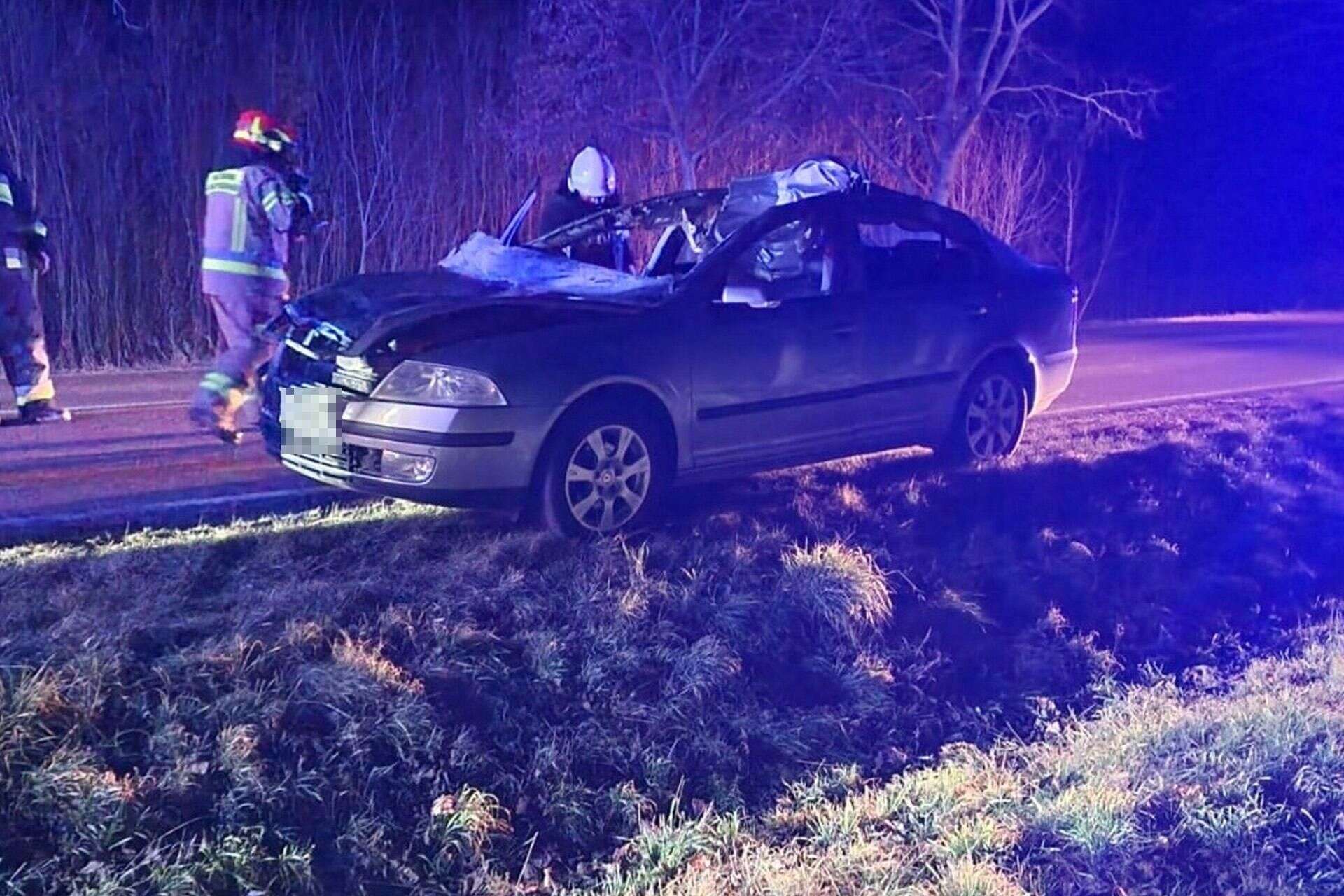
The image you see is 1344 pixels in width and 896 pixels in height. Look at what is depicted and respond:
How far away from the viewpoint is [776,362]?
5961mm

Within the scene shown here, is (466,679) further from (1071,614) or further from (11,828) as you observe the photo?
(1071,614)

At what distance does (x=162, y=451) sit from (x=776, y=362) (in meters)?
3.56

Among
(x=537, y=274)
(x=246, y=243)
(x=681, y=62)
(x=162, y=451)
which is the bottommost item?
(x=162, y=451)

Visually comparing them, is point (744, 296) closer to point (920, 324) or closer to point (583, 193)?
point (920, 324)

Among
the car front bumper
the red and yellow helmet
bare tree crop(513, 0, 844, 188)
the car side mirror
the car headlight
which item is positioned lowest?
the car front bumper

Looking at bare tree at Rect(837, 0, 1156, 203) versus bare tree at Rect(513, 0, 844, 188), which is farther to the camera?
bare tree at Rect(837, 0, 1156, 203)

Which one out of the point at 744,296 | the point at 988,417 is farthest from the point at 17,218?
the point at 988,417

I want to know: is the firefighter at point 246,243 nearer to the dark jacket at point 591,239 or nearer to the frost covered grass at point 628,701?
the frost covered grass at point 628,701

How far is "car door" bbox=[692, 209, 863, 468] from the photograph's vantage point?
572 cm

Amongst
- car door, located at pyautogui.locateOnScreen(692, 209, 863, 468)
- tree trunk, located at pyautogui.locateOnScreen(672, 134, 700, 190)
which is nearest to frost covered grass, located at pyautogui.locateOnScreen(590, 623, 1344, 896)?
car door, located at pyautogui.locateOnScreen(692, 209, 863, 468)

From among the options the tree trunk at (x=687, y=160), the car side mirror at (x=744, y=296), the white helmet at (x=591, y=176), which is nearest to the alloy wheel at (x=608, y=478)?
the car side mirror at (x=744, y=296)

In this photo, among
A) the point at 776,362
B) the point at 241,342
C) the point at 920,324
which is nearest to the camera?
the point at 776,362

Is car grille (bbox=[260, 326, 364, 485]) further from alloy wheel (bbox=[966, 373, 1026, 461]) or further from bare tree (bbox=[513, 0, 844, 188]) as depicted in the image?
bare tree (bbox=[513, 0, 844, 188])

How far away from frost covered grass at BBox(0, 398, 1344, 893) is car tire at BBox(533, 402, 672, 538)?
15cm
